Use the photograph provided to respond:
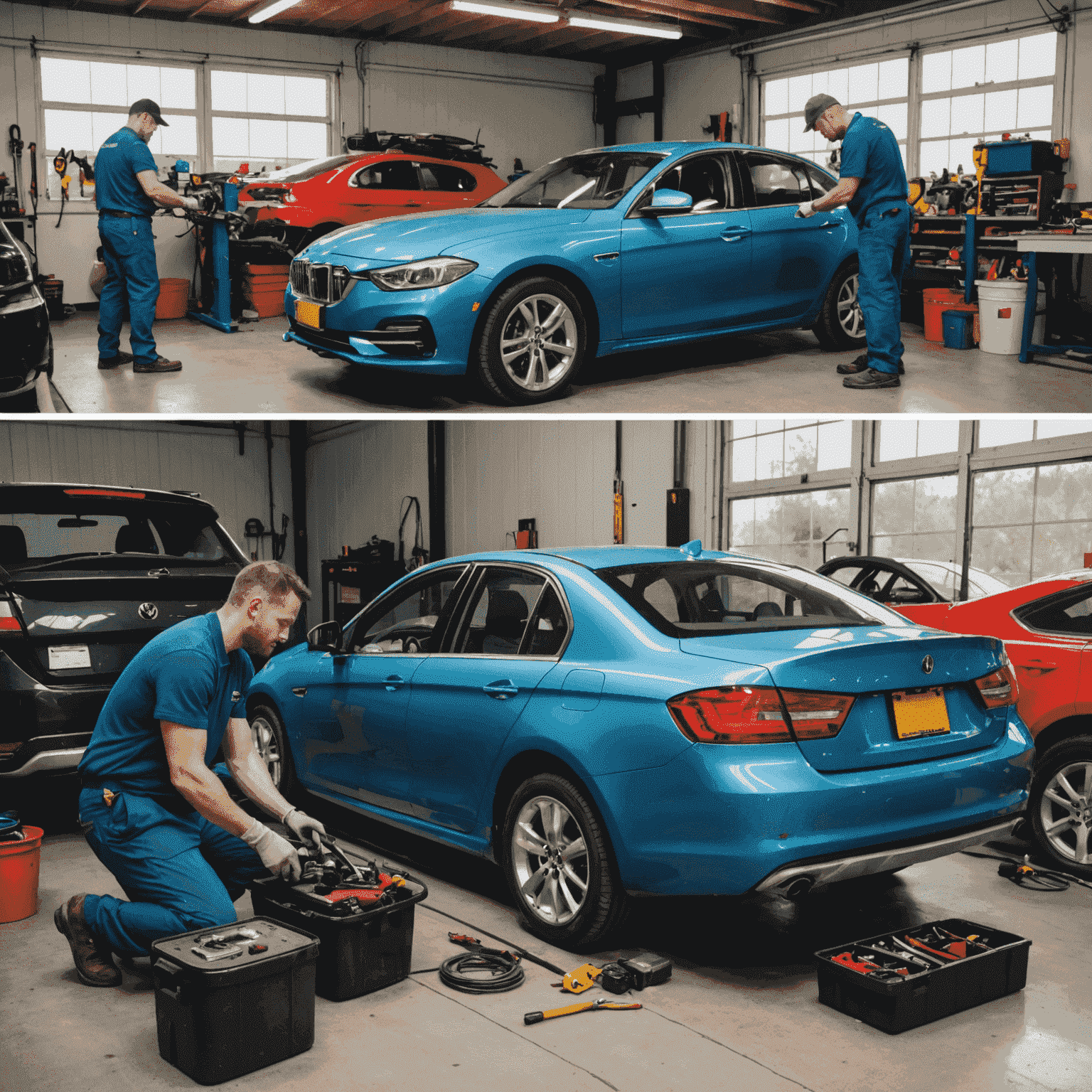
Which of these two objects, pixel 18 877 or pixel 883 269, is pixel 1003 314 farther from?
pixel 18 877

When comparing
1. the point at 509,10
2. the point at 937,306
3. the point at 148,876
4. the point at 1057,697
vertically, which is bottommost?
the point at 148,876

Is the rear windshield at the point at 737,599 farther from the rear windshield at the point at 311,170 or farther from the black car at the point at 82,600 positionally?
the rear windshield at the point at 311,170

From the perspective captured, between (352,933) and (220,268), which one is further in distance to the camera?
(220,268)

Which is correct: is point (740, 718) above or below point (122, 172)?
below

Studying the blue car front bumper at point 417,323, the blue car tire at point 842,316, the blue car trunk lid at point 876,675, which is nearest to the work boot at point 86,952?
the blue car trunk lid at point 876,675

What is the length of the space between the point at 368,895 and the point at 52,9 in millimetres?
13914

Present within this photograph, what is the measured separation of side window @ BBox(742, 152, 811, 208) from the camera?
6281 millimetres

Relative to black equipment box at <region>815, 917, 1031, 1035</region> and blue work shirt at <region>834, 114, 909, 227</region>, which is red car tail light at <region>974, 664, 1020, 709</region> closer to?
black equipment box at <region>815, 917, 1031, 1035</region>

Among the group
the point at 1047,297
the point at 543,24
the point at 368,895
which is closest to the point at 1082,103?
the point at 1047,297

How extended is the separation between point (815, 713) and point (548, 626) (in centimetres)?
100

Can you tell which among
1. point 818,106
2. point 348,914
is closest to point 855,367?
point 818,106

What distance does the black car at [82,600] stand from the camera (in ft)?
13.5

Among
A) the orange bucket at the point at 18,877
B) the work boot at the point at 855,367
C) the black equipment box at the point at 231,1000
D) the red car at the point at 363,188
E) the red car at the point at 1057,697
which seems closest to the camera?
the black equipment box at the point at 231,1000

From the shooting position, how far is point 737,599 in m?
3.76
